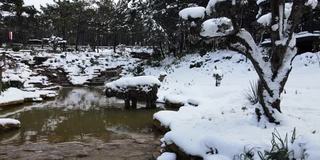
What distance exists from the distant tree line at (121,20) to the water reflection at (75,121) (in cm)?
354

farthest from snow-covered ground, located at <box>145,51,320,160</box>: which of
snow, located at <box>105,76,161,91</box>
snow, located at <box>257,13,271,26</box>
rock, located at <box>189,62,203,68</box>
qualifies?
rock, located at <box>189,62,203,68</box>

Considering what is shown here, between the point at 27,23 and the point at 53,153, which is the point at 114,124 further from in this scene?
the point at 27,23

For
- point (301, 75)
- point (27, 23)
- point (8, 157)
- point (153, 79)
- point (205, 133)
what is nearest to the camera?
point (205, 133)

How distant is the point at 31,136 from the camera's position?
9.28 metres

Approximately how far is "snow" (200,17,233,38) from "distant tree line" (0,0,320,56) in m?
1.07

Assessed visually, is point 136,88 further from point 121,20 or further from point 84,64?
point 121,20

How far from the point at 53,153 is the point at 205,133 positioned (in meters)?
3.39

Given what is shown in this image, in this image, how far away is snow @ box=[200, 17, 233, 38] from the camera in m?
6.49

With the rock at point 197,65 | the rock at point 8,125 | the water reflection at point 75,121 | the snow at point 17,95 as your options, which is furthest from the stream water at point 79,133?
the rock at point 197,65

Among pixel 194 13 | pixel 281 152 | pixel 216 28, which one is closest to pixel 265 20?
pixel 216 28

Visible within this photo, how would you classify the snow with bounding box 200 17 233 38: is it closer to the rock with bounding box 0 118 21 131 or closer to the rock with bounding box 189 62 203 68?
the rock with bounding box 0 118 21 131

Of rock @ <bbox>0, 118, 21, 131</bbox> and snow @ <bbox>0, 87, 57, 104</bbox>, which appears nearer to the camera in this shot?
rock @ <bbox>0, 118, 21, 131</bbox>

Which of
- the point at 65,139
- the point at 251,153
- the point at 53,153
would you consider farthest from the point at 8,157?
the point at 251,153

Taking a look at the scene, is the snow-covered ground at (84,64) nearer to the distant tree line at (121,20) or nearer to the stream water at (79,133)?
the distant tree line at (121,20)
